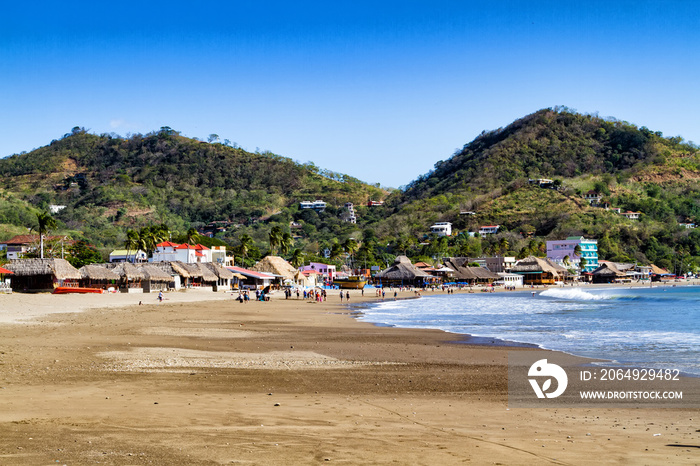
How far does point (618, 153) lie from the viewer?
655 ft

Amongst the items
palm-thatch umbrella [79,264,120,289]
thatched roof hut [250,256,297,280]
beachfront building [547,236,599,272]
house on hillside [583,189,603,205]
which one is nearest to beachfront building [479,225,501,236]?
beachfront building [547,236,599,272]

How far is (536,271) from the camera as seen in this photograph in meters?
110

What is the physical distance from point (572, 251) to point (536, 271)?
1113 inches

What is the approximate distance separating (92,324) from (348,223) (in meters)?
153

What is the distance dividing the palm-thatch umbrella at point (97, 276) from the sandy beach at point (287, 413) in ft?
113

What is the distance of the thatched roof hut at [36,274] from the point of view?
4522 cm

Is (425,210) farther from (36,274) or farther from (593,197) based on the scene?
(36,274)

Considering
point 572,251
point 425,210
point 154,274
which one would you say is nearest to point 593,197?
point 572,251

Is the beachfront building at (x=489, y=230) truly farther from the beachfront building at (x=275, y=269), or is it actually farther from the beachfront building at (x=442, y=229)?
the beachfront building at (x=275, y=269)

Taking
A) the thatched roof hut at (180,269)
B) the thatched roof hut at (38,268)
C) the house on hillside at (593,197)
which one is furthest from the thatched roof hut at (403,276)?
the house on hillside at (593,197)

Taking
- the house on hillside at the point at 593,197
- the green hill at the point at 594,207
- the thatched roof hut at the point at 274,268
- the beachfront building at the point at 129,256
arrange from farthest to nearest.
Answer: the house on hillside at the point at 593,197, the green hill at the point at 594,207, the thatched roof hut at the point at 274,268, the beachfront building at the point at 129,256

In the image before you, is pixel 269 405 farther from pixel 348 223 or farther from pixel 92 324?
pixel 348 223

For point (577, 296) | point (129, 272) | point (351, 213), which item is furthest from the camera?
point (351, 213)

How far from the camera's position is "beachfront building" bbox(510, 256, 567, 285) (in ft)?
359
